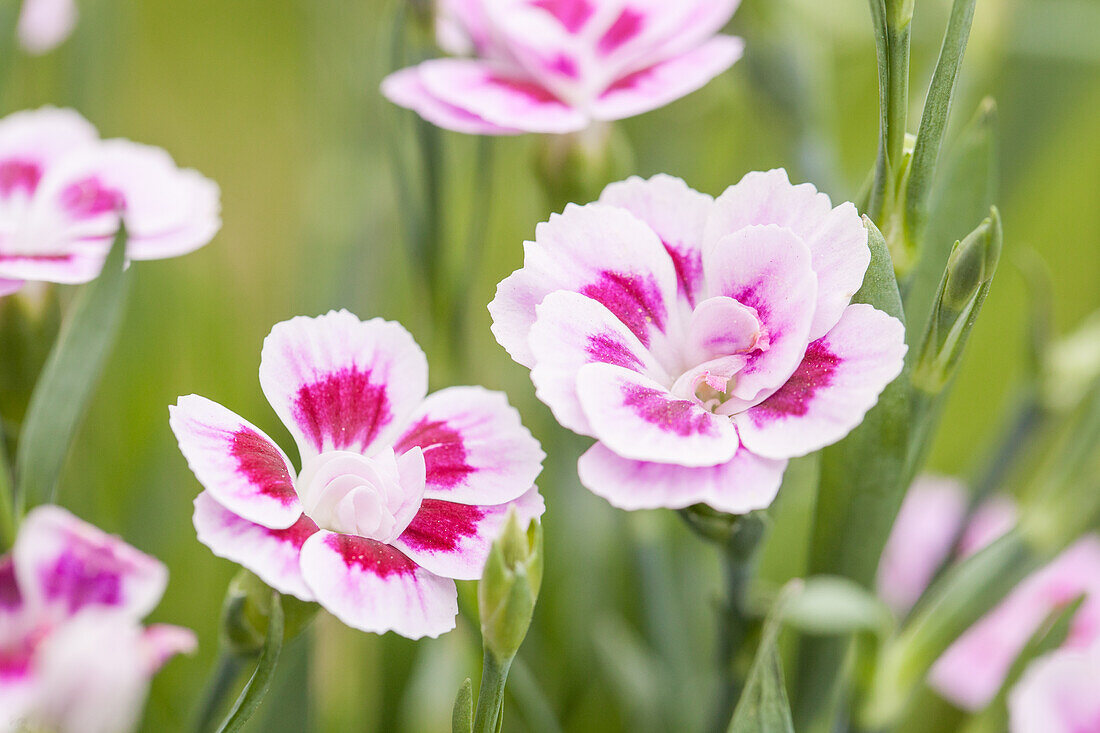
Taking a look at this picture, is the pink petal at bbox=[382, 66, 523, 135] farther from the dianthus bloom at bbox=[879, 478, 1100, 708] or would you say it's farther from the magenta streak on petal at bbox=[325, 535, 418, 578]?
the dianthus bloom at bbox=[879, 478, 1100, 708]

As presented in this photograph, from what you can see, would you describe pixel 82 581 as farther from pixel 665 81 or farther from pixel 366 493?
pixel 665 81

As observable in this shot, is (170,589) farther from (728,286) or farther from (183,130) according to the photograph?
(183,130)

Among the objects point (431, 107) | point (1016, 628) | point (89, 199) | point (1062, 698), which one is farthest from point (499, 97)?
point (1016, 628)

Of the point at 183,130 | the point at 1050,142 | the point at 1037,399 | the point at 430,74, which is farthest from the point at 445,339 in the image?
the point at 183,130

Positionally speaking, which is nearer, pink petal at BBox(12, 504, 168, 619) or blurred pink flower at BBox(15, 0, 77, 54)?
pink petal at BBox(12, 504, 168, 619)

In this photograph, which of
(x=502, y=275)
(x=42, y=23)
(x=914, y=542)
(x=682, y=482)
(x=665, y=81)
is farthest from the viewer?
(x=502, y=275)

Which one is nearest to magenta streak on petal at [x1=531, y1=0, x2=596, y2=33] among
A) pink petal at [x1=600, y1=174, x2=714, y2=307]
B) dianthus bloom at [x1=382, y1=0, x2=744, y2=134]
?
dianthus bloom at [x1=382, y1=0, x2=744, y2=134]
